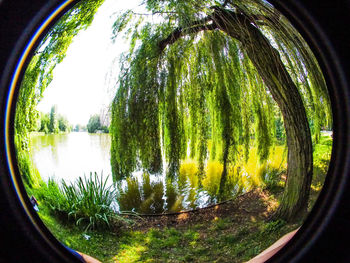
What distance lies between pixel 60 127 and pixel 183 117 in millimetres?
891

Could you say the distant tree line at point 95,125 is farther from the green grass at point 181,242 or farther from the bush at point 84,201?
the green grass at point 181,242

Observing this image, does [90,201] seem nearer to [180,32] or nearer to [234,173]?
[234,173]

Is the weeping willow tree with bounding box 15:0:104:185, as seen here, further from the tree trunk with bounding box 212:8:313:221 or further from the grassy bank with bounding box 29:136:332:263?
the tree trunk with bounding box 212:8:313:221

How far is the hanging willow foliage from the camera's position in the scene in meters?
1.31

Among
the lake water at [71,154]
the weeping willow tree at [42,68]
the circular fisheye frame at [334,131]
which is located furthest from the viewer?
the lake water at [71,154]

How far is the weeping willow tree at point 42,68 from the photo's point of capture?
2.31ft

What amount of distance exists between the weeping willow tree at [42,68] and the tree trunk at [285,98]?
0.71 m

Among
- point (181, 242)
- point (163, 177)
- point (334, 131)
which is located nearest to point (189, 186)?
point (163, 177)

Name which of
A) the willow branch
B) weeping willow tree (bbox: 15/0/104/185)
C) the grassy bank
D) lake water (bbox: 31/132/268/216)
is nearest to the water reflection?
lake water (bbox: 31/132/268/216)

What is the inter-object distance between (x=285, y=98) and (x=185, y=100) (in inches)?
28.4

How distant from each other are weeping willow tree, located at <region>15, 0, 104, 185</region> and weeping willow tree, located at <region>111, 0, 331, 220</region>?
325 millimetres

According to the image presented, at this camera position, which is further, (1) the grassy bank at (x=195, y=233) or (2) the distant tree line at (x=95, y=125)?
(2) the distant tree line at (x=95, y=125)

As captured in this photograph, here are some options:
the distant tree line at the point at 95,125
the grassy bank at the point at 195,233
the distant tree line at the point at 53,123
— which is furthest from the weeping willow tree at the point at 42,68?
the distant tree line at the point at 95,125

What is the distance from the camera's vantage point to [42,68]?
2.66 feet
